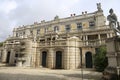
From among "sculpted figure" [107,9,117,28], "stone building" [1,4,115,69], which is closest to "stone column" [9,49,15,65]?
"stone building" [1,4,115,69]

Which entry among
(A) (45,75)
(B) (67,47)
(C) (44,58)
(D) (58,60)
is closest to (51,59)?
(D) (58,60)

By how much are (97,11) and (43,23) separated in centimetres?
1763

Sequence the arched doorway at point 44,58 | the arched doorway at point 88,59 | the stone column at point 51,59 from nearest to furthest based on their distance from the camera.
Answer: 1. the arched doorway at point 88,59
2. the stone column at point 51,59
3. the arched doorway at point 44,58

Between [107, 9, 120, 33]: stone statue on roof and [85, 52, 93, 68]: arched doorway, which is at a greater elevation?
[107, 9, 120, 33]: stone statue on roof

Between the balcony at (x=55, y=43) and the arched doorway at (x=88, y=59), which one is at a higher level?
the balcony at (x=55, y=43)

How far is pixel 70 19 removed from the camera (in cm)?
3866

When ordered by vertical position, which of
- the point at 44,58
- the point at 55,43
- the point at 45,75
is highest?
the point at 55,43

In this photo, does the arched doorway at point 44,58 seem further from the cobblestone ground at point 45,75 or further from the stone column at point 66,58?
the cobblestone ground at point 45,75

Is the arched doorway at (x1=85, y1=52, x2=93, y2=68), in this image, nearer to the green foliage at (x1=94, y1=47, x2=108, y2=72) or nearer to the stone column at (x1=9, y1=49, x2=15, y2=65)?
the green foliage at (x1=94, y1=47, x2=108, y2=72)

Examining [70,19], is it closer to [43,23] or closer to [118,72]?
[43,23]

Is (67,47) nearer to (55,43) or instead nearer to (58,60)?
(55,43)

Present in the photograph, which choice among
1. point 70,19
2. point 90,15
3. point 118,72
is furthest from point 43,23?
point 118,72

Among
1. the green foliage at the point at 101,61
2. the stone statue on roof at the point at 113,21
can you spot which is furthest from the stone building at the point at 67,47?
the stone statue on roof at the point at 113,21

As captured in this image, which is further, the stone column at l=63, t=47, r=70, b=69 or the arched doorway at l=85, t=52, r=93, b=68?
the arched doorway at l=85, t=52, r=93, b=68
